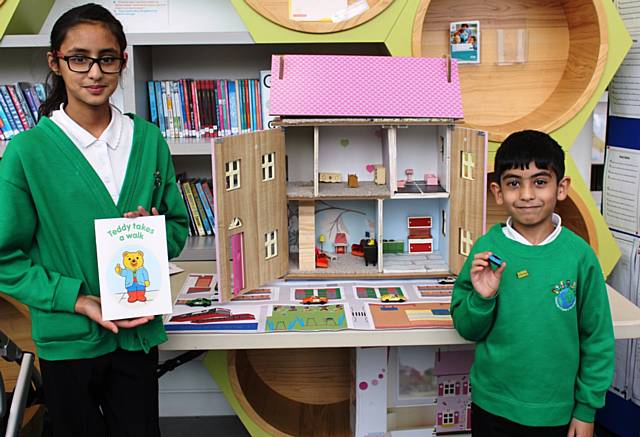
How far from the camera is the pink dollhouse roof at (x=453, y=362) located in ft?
6.68

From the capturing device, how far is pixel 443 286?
6.06 feet

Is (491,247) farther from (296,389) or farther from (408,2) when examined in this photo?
(296,389)

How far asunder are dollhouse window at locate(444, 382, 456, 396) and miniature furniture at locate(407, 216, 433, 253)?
397 mm

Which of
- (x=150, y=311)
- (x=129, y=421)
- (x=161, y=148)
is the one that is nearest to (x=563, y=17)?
(x=161, y=148)

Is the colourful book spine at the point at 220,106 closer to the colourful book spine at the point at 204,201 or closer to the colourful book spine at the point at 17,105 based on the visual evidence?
the colourful book spine at the point at 204,201

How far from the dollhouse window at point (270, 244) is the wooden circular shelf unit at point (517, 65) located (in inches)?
28.0

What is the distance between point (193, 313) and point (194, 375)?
927 mm

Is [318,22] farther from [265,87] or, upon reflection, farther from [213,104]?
[213,104]

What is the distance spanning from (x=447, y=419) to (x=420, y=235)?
0.55m

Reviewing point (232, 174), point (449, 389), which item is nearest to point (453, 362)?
point (449, 389)

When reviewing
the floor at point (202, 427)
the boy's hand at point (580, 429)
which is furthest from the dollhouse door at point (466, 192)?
the floor at point (202, 427)

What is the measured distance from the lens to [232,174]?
66.9 inches

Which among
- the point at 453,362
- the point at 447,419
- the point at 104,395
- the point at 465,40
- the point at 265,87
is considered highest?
the point at 465,40

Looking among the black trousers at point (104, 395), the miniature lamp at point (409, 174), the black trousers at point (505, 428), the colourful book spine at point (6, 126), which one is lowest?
the black trousers at point (505, 428)
